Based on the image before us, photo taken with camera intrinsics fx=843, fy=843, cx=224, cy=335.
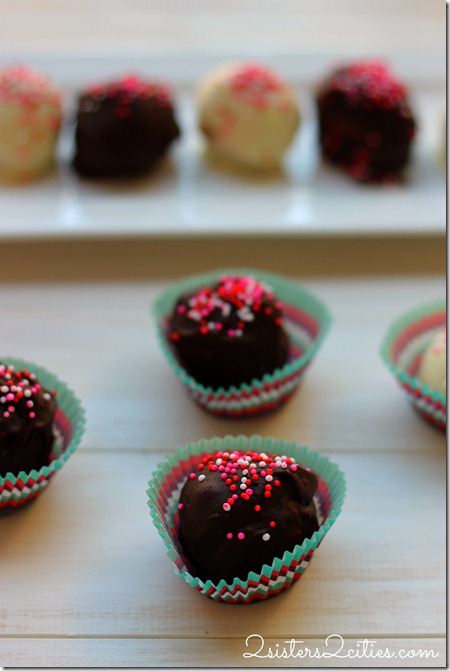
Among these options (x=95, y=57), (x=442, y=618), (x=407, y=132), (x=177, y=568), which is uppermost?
(x=95, y=57)

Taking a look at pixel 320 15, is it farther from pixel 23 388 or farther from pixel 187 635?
pixel 187 635

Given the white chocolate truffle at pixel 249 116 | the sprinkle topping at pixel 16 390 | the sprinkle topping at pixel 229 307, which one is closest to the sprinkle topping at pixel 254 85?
the white chocolate truffle at pixel 249 116

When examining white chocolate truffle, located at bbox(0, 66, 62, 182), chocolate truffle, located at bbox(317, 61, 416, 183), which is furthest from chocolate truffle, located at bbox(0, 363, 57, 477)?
chocolate truffle, located at bbox(317, 61, 416, 183)

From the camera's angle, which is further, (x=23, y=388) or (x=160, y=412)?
(x=160, y=412)

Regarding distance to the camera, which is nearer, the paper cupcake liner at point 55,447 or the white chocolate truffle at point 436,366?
the paper cupcake liner at point 55,447

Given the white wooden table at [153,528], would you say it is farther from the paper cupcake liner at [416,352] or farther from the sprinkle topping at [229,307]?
the sprinkle topping at [229,307]

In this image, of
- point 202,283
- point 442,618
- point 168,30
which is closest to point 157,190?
point 202,283

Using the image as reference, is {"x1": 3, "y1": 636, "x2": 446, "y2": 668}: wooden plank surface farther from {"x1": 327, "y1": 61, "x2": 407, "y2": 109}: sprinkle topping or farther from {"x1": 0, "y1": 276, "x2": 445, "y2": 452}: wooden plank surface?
Answer: {"x1": 327, "y1": 61, "x2": 407, "y2": 109}: sprinkle topping

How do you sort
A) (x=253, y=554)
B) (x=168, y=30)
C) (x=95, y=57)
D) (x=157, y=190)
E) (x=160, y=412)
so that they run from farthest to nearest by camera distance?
(x=168, y=30)
(x=95, y=57)
(x=157, y=190)
(x=160, y=412)
(x=253, y=554)
